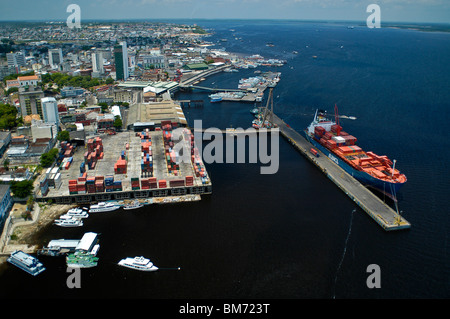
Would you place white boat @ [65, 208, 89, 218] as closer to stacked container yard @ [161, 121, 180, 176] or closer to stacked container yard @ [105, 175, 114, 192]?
stacked container yard @ [105, 175, 114, 192]

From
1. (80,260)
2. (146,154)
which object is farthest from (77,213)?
(146,154)

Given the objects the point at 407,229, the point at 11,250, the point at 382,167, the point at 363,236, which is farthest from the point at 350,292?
the point at 11,250

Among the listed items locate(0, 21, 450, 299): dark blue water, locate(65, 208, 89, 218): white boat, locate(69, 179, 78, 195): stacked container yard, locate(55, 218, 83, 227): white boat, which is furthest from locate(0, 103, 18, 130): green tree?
locate(0, 21, 450, 299): dark blue water

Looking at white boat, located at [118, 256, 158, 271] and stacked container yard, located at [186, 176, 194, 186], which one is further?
stacked container yard, located at [186, 176, 194, 186]

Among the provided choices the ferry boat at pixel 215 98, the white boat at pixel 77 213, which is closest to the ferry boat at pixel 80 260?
the white boat at pixel 77 213

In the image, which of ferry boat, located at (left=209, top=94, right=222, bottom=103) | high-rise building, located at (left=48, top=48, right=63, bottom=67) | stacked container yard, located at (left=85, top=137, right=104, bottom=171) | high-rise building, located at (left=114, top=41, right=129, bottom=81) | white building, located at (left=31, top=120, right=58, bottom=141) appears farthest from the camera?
high-rise building, located at (left=48, top=48, right=63, bottom=67)

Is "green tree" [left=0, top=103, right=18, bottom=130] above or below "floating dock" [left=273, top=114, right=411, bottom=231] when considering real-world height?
above

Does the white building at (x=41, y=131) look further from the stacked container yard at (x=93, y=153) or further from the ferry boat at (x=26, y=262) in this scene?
the ferry boat at (x=26, y=262)
